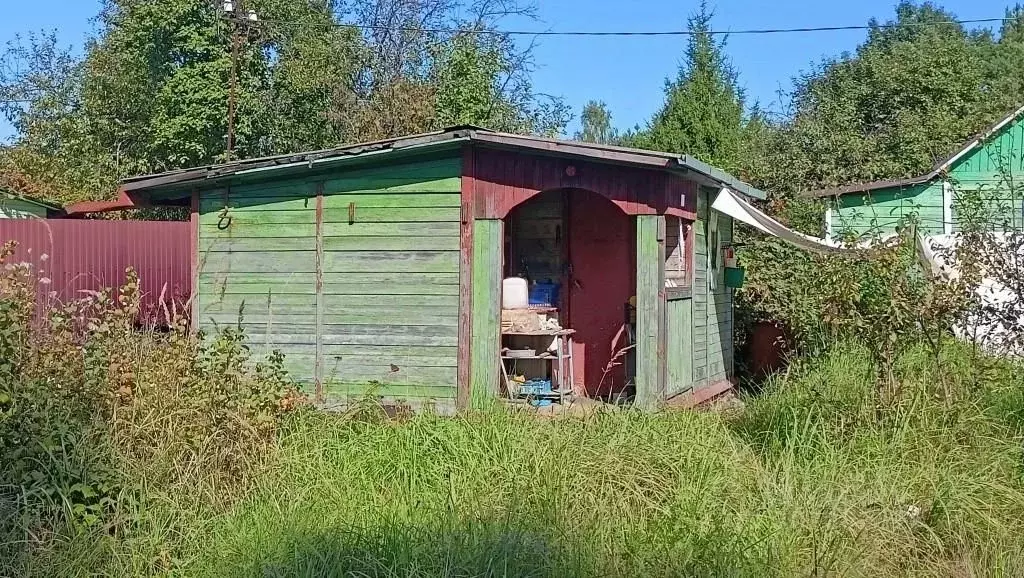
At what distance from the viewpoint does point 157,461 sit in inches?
202

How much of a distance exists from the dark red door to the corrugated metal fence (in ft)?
14.2

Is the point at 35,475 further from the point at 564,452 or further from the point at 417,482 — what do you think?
the point at 564,452

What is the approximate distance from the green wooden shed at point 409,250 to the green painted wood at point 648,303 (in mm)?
13

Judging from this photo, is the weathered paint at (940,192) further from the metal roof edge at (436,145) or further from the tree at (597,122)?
the tree at (597,122)

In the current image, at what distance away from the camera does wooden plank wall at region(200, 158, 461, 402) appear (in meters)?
8.42

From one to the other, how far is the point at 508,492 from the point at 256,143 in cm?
1722

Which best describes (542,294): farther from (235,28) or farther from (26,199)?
(235,28)

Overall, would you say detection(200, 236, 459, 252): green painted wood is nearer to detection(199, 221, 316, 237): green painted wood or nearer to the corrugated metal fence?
detection(199, 221, 316, 237): green painted wood

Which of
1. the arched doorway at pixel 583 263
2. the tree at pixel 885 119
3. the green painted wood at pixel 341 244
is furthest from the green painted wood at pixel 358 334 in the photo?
the tree at pixel 885 119

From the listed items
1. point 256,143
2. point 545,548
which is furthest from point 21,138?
point 545,548

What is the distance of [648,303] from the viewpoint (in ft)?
27.2

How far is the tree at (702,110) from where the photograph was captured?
21.4m

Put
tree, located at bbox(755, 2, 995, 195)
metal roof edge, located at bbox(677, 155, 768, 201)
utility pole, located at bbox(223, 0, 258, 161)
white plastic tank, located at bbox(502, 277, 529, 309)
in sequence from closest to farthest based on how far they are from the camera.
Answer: metal roof edge, located at bbox(677, 155, 768, 201) → white plastic tank, located at bbox(502, 277, 529, 309) → tree, located at bbox(755, 2, 995, 195) → utility pole, located at bbox(223, 0, 258, 161)

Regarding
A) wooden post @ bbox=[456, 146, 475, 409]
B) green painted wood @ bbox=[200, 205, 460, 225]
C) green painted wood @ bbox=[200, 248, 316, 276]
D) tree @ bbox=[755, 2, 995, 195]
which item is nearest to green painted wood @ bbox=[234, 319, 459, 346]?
wooden post @ bbox=[456, 146, 475, 409]
